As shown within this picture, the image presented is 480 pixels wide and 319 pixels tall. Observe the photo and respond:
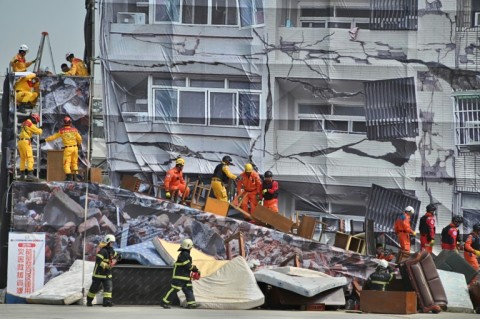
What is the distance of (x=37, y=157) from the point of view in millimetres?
29766

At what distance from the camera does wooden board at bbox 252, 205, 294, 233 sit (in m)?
29.2

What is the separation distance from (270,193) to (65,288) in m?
5.22

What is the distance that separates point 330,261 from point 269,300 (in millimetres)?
2960

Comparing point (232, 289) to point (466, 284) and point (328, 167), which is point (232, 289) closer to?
point (466, 284)

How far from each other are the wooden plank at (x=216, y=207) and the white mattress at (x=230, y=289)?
2825 mm

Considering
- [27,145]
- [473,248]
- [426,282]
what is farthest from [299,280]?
[27,145]

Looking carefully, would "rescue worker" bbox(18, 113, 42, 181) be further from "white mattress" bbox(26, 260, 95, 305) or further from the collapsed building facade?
the collapsed building facade

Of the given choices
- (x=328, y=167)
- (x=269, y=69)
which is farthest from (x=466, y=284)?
(x=269, y=69)

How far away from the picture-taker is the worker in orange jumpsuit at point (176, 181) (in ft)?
98.4

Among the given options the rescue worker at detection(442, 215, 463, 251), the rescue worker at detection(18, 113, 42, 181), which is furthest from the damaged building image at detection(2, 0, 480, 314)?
the rescue worker at detection(18, 113, 42, 181)

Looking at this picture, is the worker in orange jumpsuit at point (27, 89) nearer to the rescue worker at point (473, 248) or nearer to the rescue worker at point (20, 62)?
the rescue worker at point (20, 62)

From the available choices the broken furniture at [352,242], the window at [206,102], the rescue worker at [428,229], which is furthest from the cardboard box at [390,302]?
the window at [206,102]

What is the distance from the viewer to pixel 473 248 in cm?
2989

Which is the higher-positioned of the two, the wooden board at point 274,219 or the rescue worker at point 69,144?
the rescue worker at point 69,144
